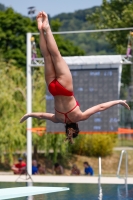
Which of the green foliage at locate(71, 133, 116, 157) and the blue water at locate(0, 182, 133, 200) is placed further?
the green foliage at locate(71, 133, 116, 157)

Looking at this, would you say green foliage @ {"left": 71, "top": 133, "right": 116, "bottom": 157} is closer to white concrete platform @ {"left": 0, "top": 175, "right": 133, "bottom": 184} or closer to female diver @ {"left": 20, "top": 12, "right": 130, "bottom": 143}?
white concrete platform @ {"left": 0, "top": 175, "right": 133, "bottom": 184}

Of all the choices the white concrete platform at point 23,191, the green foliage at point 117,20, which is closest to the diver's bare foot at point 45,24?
the white concrete platform at point 23,191

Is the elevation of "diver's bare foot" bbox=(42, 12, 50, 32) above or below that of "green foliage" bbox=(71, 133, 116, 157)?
above

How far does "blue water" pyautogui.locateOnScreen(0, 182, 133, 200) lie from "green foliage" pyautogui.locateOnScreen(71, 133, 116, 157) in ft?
28.2

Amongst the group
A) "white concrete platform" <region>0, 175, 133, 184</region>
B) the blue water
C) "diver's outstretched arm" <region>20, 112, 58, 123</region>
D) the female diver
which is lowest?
"white concrete platform" <region>0, 175, 133, 184</region>

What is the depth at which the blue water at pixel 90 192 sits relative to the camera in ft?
46.7

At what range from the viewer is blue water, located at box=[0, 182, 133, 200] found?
14.2m

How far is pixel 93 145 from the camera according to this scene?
87.5 ft

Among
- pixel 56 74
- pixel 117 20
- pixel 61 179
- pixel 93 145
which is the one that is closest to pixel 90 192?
pixel 61 179

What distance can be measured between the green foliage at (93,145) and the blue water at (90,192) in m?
8.61

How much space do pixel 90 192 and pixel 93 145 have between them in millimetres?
11242

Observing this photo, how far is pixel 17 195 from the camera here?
46.9 ft

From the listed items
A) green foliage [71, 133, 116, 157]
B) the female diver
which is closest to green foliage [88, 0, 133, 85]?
green foliage [71, 133, 116, 157]

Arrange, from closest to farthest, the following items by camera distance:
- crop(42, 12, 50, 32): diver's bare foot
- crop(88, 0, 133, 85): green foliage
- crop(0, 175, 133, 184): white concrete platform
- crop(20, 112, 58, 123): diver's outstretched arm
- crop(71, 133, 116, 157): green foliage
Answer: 1. crop(42, 12, 50, 32): diver's bare foot
2. crop(20, 112, 58, 123): diver's outstretched arm
3. crop(0, 175, 133, 184): white concrete platform
4. crop(71, 133, 116, 157): green foliage
5. crop(88, 0, 133, 85): green foliage
